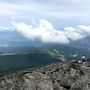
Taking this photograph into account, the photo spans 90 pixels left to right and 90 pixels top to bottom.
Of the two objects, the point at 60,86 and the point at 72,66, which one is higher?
the point at 72,66

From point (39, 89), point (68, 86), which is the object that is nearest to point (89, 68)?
point (68, 86)

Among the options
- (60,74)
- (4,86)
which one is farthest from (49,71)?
(4,86)

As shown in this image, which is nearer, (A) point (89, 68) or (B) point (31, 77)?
(B) point (31, 77)

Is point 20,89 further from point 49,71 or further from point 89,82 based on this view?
point 89,82

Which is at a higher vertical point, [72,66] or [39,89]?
[72,66]

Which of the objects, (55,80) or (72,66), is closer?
(55,80)

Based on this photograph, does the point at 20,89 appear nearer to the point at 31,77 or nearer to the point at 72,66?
the point at 31,77
